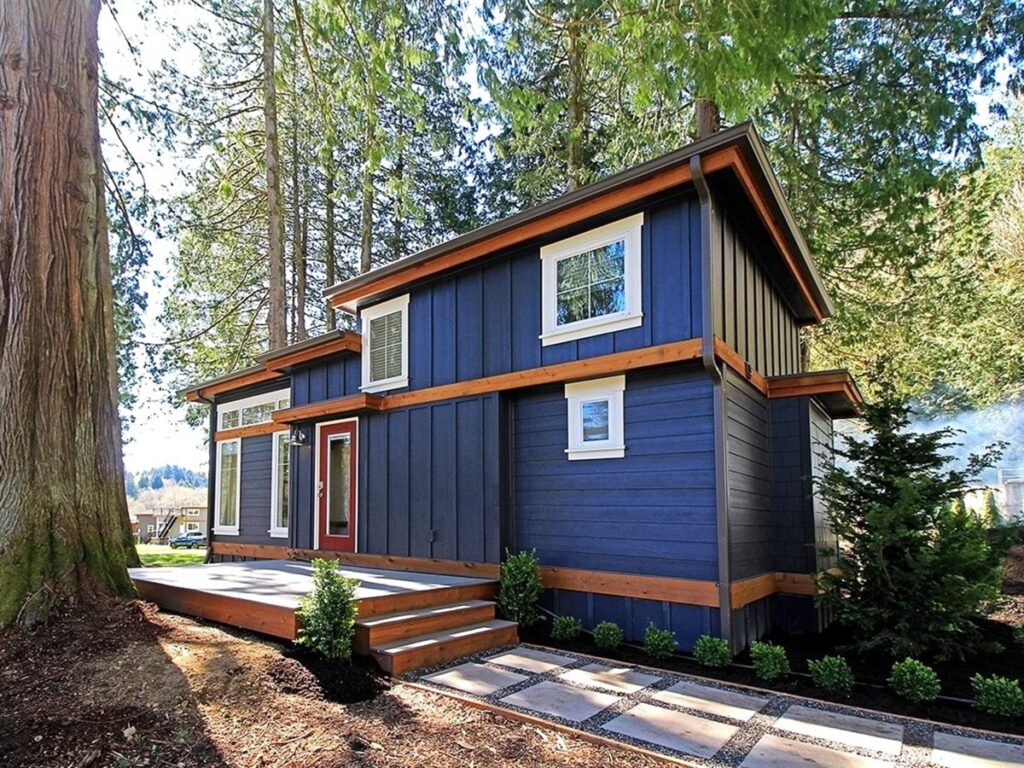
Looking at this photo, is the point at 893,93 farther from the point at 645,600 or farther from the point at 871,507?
the point at 645,600

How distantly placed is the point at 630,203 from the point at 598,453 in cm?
225

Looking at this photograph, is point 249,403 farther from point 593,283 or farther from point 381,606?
point 593,283

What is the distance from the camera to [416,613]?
5.14 m

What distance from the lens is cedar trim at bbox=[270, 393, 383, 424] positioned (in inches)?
303

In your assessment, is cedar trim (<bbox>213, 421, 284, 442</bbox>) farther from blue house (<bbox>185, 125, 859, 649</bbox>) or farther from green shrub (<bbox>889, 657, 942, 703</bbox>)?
green shrub (<bbox>889, 657, 942, 703</bbox>)

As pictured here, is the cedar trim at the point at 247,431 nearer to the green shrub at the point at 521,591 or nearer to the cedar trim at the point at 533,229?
the cedar trim at the point at 533,229

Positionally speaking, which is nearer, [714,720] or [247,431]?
[714,720]

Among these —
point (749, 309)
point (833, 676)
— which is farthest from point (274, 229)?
point (833, 676)

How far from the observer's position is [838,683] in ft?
14.2

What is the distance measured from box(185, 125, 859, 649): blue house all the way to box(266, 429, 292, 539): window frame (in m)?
1.12

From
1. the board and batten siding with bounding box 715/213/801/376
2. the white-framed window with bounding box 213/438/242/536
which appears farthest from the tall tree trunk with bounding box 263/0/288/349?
the board and batten siding with bounding box 715/213/801/376

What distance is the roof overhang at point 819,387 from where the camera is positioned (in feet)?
20.9


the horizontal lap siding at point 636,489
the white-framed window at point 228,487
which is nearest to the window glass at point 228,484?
the white-framed window at point 228,487

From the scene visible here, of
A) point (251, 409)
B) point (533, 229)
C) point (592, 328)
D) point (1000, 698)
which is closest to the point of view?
point (1000, 698)
